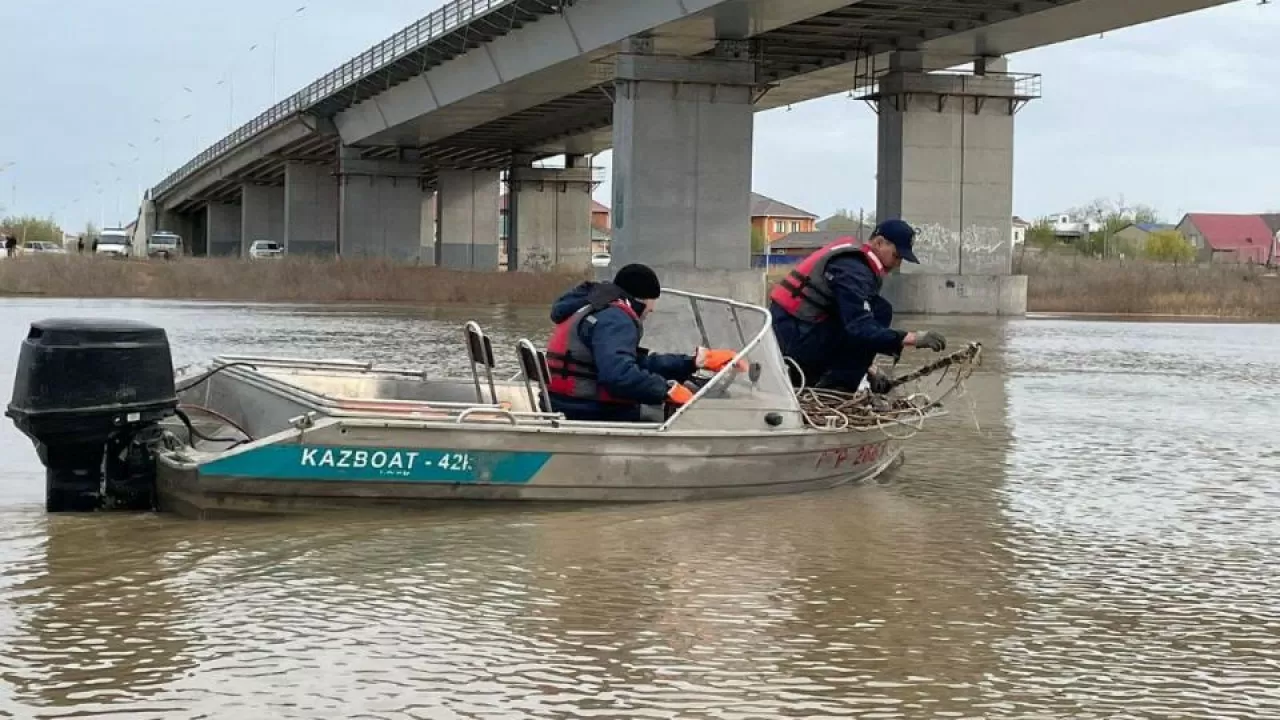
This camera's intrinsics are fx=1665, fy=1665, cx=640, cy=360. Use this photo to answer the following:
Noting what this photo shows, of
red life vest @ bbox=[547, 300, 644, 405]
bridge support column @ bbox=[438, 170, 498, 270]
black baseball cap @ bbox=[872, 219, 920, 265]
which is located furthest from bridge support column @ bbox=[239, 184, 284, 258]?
red life vest @ bbox=[547, 300, 644, 405]

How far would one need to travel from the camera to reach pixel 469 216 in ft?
283

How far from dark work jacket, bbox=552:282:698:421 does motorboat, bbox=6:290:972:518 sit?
237 millimetres

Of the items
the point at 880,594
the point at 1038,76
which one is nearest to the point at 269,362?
the point at 880,594

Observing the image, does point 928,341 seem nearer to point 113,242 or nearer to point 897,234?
point 897,234

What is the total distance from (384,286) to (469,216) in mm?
29227

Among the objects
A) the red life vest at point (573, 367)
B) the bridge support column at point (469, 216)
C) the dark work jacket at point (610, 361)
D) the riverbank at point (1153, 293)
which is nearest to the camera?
the dark work jacket at point (610, 361)

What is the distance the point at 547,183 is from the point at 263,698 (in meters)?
79.6

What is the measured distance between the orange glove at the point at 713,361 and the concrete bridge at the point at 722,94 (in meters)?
23.9

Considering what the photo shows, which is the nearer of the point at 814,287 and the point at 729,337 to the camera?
the point at 729,337

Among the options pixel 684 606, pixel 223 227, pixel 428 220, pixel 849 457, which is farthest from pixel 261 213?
pixel 684 606

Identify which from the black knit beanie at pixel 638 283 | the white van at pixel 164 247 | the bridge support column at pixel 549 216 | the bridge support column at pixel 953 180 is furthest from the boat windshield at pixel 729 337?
the white van at pixel 164 247

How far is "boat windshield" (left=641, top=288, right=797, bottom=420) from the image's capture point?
11.4 m

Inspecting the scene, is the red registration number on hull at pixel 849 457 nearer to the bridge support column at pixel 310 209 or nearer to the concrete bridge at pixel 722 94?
the concrete bridge at pixel 722 94

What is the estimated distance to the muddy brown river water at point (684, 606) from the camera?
681 centimetres
